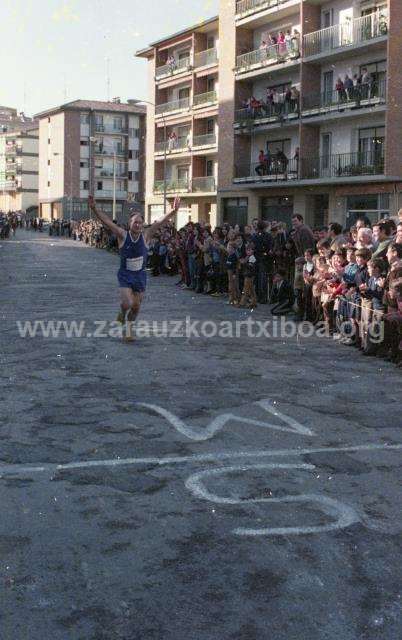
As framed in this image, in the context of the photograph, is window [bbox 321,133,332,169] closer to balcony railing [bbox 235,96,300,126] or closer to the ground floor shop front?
the ground floor shop front

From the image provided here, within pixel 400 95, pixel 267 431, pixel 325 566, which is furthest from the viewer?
pixel 400 95

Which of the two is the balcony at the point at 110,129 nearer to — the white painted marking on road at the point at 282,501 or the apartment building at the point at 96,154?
the apartment building at the point at 96,154

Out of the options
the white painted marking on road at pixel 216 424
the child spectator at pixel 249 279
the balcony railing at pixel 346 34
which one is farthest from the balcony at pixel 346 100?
the white painted marking on road at pixel 216 424

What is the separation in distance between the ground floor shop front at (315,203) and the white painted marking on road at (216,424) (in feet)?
95.1

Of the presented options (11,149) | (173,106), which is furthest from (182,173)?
(11,149)

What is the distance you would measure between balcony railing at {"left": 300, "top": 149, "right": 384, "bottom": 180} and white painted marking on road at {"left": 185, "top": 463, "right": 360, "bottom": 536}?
102ft

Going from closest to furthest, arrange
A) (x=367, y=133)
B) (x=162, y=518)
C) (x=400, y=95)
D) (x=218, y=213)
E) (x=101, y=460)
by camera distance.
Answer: (x=162, y=518), (x=101, y=460), (x=400, y=95), (x=367, y=133), (x=218, y=213)

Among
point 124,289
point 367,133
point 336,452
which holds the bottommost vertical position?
point 336,452

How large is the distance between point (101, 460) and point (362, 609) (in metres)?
2.79

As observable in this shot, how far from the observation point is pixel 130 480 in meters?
5.62

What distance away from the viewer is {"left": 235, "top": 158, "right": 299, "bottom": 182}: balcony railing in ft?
136

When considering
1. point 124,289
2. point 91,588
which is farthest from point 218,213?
point 91,588

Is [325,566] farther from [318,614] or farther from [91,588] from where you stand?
[91,588]

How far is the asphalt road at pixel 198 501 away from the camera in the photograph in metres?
3.69
